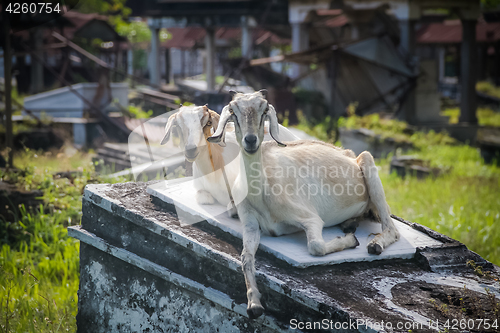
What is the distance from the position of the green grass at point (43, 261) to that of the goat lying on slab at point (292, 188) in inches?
74.2

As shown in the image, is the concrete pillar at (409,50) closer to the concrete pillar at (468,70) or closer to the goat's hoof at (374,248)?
the concrete pillar at (468,70)

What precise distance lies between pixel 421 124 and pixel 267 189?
467 inches

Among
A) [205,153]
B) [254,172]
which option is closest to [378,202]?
[254,172]

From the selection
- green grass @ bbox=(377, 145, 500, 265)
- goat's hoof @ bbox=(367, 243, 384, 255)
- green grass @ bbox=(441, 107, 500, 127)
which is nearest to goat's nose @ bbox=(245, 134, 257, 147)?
goat's hoof @ bbox=(367, 243, 384, 255)

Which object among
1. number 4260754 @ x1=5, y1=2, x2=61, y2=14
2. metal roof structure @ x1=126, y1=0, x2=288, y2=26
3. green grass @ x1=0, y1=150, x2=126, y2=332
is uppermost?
metal roof structure @ x1=126, y1=0, x2=288, y2=26

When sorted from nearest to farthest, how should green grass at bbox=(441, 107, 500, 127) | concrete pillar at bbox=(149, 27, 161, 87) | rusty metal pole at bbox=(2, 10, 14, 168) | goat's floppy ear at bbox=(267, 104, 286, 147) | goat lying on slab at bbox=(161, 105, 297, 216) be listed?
goat's floppy ear at bbox=(267, 104, 286, 147)
goat lying on slab at bbox=(161, 105, 297, 216)
rusty metal pole at bbox=(2, 10, 14, 168)
green grass at bbox=(441, 107, 500, 127)
concrete pillar at bbox=(149, 27, 161, 87)

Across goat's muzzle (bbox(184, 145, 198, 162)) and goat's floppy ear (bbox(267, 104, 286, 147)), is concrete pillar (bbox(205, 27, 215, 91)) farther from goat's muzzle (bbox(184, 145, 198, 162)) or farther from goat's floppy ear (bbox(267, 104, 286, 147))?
goat's floppy ear (bbox(267, 104, 286, 147))

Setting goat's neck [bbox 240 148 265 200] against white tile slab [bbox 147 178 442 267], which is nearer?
goat's neck [bbox 240 148 265 200]

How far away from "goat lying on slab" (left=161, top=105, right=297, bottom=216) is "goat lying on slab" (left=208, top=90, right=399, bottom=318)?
284mm

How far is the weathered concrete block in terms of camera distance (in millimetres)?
2762

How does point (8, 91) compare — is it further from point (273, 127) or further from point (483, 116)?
point (483, 116)

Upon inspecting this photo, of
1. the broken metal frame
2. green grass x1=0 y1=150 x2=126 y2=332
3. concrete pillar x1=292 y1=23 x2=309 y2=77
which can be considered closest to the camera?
green grass x1=0 y1=150 x2=126 y2=332

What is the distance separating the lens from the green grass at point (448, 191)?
6.06 metres

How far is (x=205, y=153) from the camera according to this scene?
3527 millimetres
